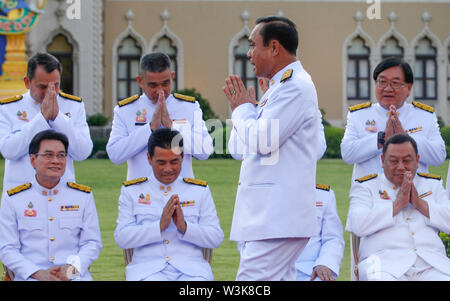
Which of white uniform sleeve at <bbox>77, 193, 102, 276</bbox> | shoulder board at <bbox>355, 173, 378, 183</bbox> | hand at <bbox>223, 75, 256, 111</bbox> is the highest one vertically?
hand at <bbox>223, 75, 256, 111</bbox>

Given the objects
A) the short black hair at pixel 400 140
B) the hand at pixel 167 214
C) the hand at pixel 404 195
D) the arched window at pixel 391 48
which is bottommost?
the hand at pixel 167 214

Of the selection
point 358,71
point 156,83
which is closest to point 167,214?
point 156,83

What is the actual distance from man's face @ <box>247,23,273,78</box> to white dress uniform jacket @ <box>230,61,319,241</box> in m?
0.10

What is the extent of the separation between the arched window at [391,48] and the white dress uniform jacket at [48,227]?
2061 cm

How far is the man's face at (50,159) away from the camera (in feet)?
16.4

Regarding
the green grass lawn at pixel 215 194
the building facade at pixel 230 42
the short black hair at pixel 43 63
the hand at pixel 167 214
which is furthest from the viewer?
the building facade at pixel 230 42

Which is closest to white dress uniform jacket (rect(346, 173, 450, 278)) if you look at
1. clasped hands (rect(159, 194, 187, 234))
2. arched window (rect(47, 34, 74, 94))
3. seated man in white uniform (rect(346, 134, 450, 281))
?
seated man in white uniform (rect(346, 134, 450, 281))

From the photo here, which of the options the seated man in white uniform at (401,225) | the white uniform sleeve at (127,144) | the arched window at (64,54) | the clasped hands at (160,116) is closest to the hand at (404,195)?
the seated man in white uniform at (401,225)

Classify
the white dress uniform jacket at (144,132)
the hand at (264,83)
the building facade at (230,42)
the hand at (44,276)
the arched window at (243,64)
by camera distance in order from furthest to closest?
the arched window at (243,64) < the building facade at (230,42) < the white dress uniform jacket at (144,132) < the hand at (44,276) < the hand at (264,83)

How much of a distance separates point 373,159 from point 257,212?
5.59ft

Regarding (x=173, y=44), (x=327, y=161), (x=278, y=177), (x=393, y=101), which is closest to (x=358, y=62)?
(x=173, y=44)

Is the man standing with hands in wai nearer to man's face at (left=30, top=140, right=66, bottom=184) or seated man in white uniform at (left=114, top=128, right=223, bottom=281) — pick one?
man's face at (left=30, top=140, right=66, bottom=184)

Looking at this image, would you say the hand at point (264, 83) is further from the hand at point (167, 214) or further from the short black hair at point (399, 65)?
the short black hair at point (399, 65)

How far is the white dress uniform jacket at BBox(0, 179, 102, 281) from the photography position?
4973 millimetres
